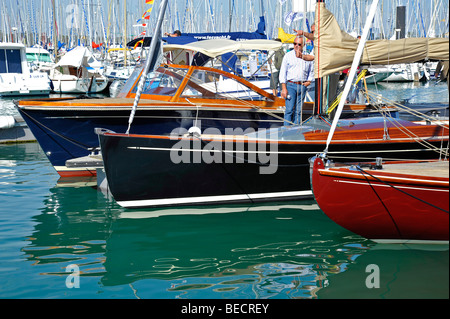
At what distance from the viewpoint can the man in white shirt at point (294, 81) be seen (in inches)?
410

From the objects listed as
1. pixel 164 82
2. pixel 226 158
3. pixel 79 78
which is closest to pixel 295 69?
pixel 164 82

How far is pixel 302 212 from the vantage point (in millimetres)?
8648

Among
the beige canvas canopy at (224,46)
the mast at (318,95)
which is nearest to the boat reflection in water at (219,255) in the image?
the mast at (318,95)

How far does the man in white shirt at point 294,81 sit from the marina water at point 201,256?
2107mm

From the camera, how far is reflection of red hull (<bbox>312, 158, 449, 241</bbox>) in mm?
6336

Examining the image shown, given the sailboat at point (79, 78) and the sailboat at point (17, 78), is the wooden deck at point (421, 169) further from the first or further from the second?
the sailboat at point (79, 78)

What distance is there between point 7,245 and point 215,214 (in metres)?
2.93

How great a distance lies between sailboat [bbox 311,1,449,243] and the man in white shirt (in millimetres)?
3411

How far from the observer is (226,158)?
8586 millimetres

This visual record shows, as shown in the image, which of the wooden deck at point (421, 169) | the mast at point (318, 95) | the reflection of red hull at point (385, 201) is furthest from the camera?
the mast at point (318, 95)

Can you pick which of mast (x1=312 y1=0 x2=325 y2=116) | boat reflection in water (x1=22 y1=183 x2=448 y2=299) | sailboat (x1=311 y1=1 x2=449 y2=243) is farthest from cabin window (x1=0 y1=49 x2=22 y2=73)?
sailboat (x1=311 y1=1 x2=449 y2=243)
